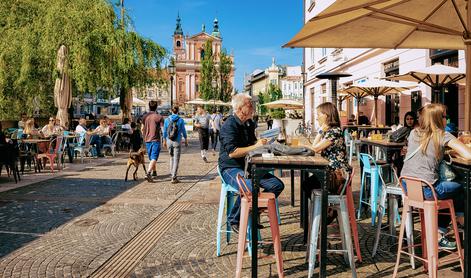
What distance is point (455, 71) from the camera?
9711 mm

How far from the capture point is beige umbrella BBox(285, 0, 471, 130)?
17.4 feet

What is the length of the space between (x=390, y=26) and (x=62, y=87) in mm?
13263

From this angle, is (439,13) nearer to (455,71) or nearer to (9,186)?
(455,71)

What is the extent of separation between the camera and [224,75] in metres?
51.0

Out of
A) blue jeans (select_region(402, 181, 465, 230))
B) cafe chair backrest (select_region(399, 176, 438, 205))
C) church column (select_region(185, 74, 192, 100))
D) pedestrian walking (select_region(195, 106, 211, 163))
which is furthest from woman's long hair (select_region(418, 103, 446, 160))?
church column (select_region(185, 74, 192, 100))

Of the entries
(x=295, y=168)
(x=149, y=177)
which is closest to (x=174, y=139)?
(x=149, y=177)

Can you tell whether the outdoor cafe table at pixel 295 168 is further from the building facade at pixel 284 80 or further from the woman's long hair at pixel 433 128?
the building facade at pixel 284 80

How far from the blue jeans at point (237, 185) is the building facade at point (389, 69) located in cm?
930

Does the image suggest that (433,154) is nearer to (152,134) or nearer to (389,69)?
(152,134)

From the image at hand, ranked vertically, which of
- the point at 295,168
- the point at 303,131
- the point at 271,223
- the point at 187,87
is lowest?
the point at 271,223

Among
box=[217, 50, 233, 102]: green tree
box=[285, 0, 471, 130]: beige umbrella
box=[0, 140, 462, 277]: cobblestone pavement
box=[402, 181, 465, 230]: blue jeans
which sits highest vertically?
box=[217, 50, 233, 102]: green tree

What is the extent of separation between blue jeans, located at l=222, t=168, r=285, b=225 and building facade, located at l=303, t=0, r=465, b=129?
30.5ft

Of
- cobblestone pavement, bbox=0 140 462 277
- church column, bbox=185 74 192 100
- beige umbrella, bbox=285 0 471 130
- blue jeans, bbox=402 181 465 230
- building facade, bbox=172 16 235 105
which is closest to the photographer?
blue jeans, bbox=402 181 465 230

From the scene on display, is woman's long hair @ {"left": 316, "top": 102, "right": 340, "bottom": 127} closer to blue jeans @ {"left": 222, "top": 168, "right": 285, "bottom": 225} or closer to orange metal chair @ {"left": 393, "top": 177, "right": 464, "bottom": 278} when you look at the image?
blue jeans @ {"left": 222, "top": 168, "right": 285, "bottom": 225}
